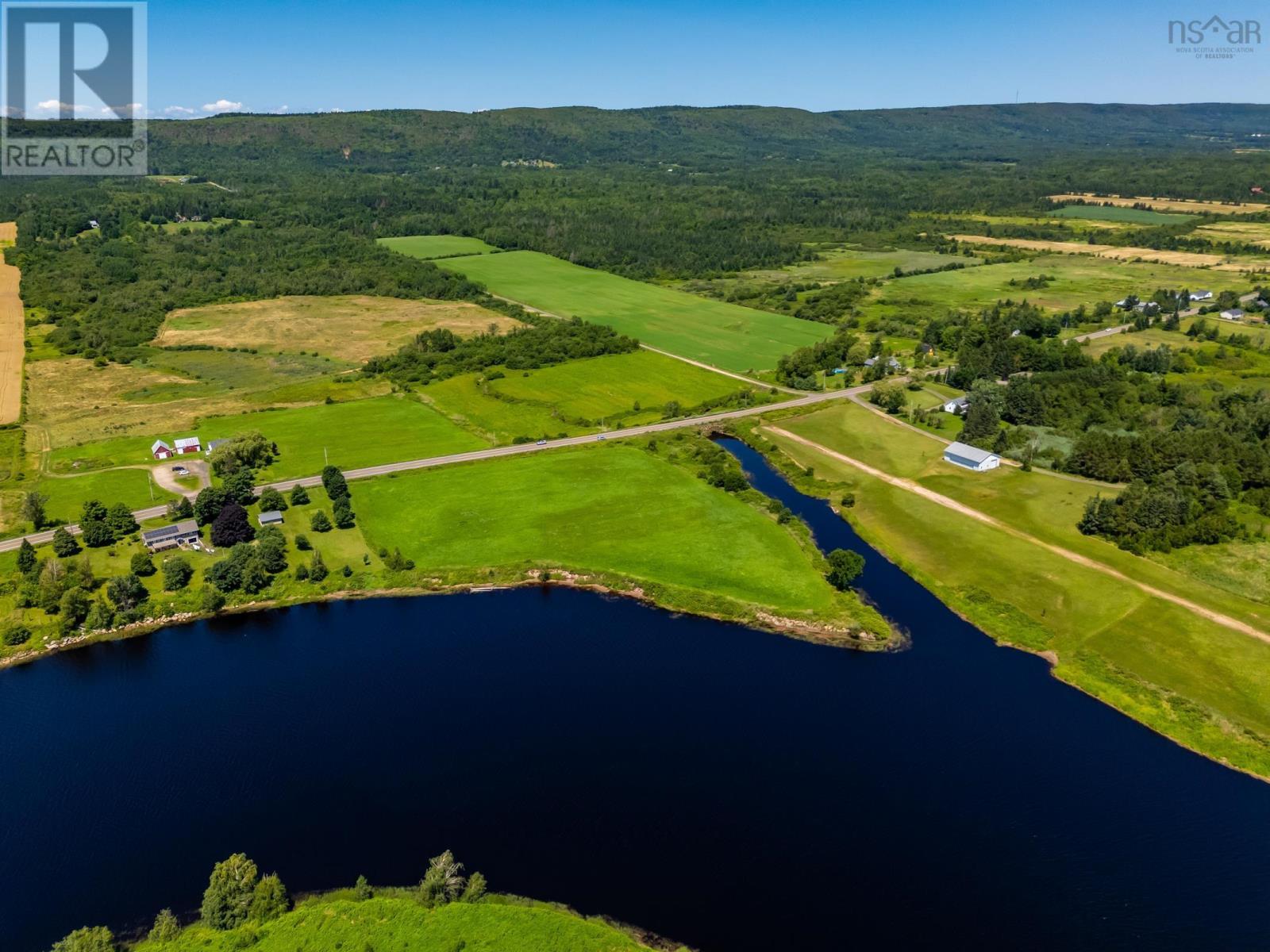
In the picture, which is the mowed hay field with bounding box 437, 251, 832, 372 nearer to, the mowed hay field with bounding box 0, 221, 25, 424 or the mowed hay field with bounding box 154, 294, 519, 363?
the mowed hay field with bounding box 154, 294, 519, 363

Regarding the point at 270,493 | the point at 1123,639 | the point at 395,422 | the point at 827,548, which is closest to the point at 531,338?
the point at 395,422

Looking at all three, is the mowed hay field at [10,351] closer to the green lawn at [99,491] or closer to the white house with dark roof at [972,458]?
the green lawn at [99,491]

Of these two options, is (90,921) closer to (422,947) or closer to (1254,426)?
(422,947)

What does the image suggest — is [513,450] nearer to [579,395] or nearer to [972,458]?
[579,395]

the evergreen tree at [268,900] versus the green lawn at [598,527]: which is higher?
the green lawn at [598,527]

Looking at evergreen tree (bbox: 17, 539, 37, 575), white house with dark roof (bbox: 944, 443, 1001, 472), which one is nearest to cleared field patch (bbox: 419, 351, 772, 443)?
white house with dark roof (bbox: 944, 443, 1001, 472)

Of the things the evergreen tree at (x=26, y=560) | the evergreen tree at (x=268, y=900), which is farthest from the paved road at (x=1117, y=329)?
the evergreen tree at (x=26, y=560)

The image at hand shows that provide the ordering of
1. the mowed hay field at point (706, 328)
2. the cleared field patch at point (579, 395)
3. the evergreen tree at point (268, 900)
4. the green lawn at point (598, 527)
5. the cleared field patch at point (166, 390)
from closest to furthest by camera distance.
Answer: the evergreen tree at point (268, 900) → the green lawn at point (598, 527) → the cleared field patch at point (166, 390) → the cleared field patch at point (579, 395) → the mowed hay field at point (706, 328)
